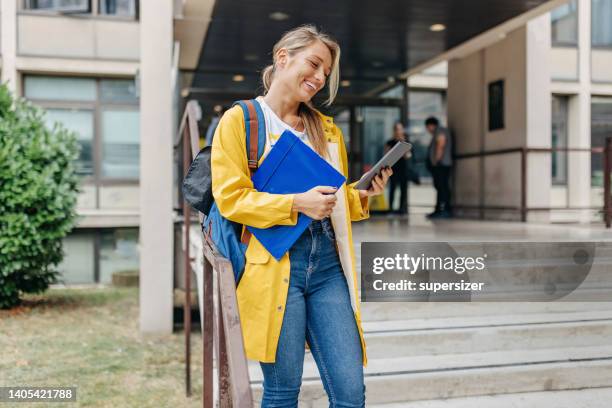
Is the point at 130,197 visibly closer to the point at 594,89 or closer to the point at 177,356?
the point at 177,356

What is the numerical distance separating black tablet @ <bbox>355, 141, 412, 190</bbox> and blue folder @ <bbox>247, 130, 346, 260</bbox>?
0.50 ft

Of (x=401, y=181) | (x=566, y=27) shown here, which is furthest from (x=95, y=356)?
(x=566, y=27)

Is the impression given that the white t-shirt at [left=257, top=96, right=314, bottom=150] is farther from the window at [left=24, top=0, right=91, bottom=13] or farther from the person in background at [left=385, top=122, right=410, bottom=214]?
the window at [left=24, top=0, right=91, bottom=13]

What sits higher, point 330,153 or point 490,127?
point 490,127

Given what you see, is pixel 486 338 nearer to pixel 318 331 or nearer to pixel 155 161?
pixel 318 331

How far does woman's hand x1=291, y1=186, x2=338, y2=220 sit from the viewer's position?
1.83m

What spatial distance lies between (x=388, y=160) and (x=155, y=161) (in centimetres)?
481

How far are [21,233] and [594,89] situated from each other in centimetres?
1200

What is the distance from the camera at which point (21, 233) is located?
24.0 feet

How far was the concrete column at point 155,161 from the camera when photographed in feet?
21.0

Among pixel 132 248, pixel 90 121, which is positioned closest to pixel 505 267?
pixel 132 248

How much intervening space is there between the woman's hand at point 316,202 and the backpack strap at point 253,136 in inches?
7.9

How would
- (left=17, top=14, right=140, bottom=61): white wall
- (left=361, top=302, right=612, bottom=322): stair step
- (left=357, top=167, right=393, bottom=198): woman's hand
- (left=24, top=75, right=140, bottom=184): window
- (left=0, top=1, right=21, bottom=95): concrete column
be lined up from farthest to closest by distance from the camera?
(left=24, top=75, right=140, bottom=184): window
(left=17, top=14, right=140, bottom=61): white wall
(left=0, top=1, right=21, bottom=95): concrete column
(left=361, top=302, right=612, bottom=322): stair step
(left=357, top=167, right=393, bottom=198): woman's hand

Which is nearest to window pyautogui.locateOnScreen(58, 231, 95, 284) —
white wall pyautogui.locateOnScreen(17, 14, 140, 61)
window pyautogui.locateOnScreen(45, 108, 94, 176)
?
window pyautogui.locateOnScreen(45, 108, 94, 176)
